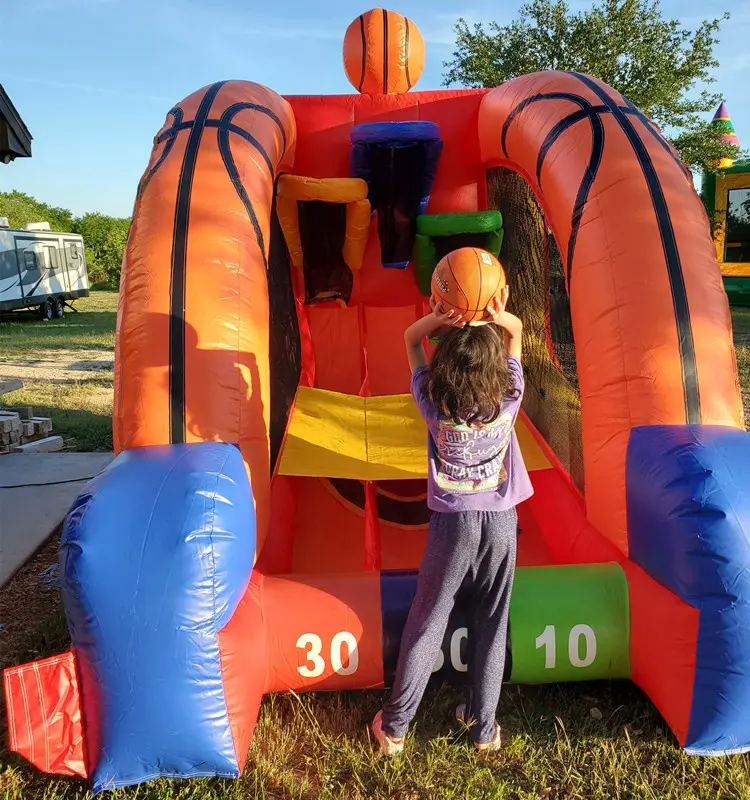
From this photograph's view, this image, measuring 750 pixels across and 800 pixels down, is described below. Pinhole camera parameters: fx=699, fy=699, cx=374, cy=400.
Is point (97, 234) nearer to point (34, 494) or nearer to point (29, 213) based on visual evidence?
point (29, 213)

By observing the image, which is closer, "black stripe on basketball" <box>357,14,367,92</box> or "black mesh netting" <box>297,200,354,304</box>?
"black mesh netting" <box>297,200,354,304</box>

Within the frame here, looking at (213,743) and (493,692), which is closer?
(213,743)

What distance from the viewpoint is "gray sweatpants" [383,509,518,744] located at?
1833 mm

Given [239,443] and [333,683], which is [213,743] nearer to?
[333,683]

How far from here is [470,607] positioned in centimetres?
201

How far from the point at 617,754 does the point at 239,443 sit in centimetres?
146

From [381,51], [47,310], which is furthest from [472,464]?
[47,310]

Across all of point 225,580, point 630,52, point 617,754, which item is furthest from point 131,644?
point 630,52

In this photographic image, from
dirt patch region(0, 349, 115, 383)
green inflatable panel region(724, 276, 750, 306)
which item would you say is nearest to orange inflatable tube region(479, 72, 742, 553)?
dirt patch region(0, 349, 115, 383)

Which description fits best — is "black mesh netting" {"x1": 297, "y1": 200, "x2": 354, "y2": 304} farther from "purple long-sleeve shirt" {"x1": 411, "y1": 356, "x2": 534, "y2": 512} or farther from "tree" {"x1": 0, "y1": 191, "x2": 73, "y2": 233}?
"tree" {"x1": 0, "y1": 191, "x2": 73, "y2": 233}

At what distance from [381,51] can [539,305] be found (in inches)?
67.8

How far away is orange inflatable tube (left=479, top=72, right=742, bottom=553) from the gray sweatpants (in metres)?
0.55

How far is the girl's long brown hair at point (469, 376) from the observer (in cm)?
177

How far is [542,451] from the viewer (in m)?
3.36
